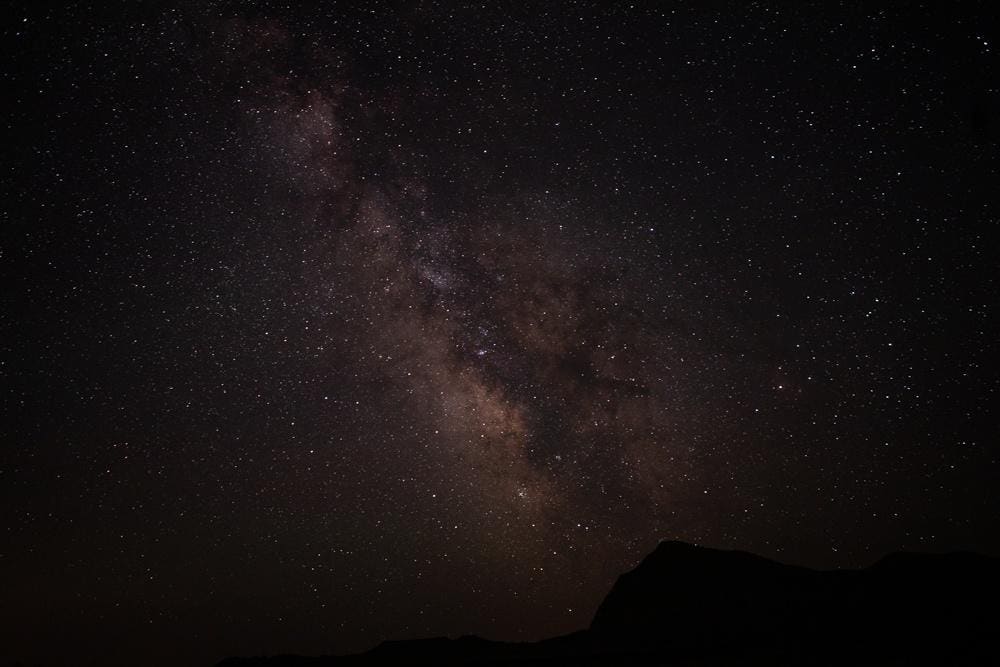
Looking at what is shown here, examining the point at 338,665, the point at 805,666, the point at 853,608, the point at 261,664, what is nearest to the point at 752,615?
the point at 853,608

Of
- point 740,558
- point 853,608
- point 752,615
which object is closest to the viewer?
point 853,608

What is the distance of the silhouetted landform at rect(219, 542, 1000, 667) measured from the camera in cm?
1890

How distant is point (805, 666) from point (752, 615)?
44.4 feet

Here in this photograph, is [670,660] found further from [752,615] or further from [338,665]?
[338,665]

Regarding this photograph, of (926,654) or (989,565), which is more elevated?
(989,565)

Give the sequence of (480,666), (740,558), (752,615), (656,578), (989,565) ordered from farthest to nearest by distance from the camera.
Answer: (656,578), (740,558), (752,615), (989,565), (480,666)

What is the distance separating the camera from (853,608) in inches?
959

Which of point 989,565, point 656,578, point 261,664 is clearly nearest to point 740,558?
point 656,578

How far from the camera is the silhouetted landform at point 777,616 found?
62.0ft

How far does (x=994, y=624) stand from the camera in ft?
63.8

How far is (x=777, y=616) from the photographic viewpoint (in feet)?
90.4

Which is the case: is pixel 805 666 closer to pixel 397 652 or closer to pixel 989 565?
pixel 989 565

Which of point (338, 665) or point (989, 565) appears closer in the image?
point (989, 565)

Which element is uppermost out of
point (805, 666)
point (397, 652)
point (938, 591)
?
point (938, 591)
